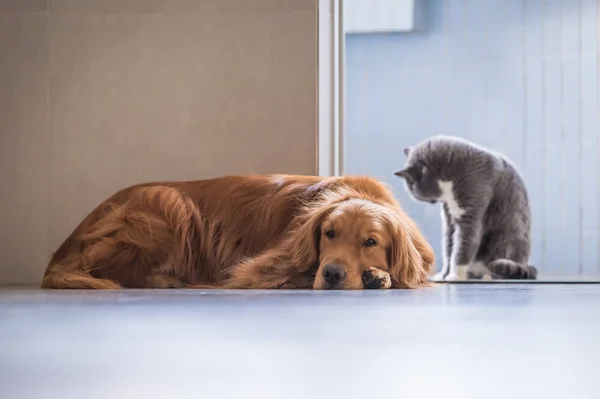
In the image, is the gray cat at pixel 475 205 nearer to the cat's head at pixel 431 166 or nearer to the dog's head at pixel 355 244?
the cat's head at pixel 431 166

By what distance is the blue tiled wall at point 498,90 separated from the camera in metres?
3.88

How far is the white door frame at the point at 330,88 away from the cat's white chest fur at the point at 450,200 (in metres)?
0.40

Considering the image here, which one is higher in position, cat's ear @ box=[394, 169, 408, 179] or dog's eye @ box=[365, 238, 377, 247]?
cat's ear @ box=[394, 169, 408, 179]

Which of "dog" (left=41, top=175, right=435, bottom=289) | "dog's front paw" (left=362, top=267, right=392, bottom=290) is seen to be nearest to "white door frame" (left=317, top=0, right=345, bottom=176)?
"dog" (left=41, top=175, right=435, bottom=289)

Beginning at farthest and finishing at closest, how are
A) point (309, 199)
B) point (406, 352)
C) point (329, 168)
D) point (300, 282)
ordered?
point (329, 168)
point (309, 199)
point (300, 282)
point (406, 352)

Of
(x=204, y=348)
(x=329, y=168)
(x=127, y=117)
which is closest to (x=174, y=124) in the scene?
(x=127, y=117)

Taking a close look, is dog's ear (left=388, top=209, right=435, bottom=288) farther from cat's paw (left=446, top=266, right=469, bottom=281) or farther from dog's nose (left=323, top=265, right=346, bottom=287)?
cat's paw (left=446, top=266, right=469, bottom=281)

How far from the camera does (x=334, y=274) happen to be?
2172 mm

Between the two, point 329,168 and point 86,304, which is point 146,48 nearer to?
point 329,168

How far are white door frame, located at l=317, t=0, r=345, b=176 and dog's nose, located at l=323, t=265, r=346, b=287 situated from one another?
1.09 meters

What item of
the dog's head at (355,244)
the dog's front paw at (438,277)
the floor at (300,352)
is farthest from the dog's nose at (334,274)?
the dog's front paw at (438,277)

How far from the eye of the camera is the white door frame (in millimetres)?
3289

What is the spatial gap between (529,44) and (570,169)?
0.59m

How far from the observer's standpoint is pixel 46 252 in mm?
3350
